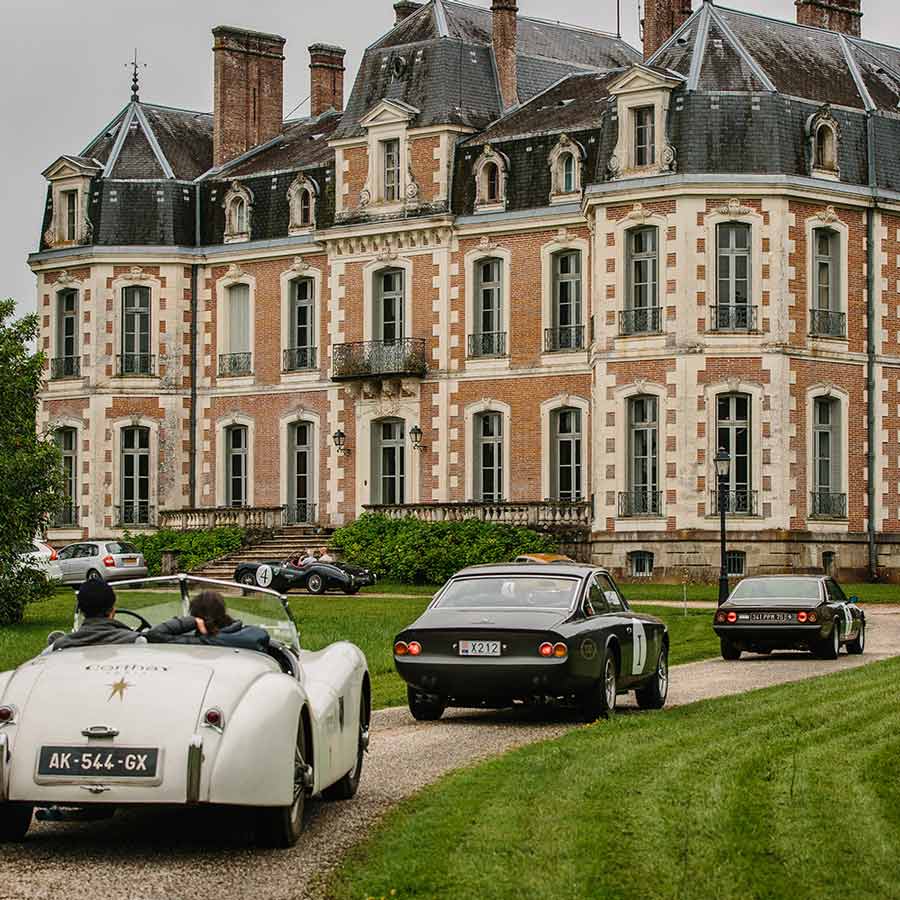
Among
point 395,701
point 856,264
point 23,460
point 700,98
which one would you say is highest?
point 700,98

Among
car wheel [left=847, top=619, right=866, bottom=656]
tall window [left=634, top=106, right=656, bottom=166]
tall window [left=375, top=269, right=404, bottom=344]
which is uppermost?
tall window [left=634, top=106, right=656, bottom=166]

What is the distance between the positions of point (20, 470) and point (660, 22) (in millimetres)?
25213

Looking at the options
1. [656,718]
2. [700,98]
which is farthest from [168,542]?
[656,718]

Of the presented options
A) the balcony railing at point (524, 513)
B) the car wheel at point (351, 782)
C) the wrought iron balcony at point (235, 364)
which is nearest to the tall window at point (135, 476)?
the wrought iron balcony at point (235, 364)

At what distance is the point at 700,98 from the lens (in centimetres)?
4666

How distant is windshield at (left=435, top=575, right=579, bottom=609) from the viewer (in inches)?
709

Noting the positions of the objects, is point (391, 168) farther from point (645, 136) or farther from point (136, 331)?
point (136, 331)

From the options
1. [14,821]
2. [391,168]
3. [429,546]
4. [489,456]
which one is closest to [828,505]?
[489,456]

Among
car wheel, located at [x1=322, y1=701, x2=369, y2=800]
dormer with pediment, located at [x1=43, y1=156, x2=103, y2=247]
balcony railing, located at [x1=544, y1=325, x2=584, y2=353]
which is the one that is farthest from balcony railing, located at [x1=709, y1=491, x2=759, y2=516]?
car wheel, located at [x1=322, y1=701, x2=369, y2=800]

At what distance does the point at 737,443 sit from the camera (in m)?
46.6

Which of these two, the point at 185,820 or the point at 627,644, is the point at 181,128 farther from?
the point at 185,820

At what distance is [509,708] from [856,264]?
30.9 meters

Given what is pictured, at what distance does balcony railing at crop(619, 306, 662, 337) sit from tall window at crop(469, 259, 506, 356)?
4.82 metres

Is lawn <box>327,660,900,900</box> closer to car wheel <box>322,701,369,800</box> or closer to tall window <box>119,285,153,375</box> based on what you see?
car wheel <box>322,701,369,800</box>
